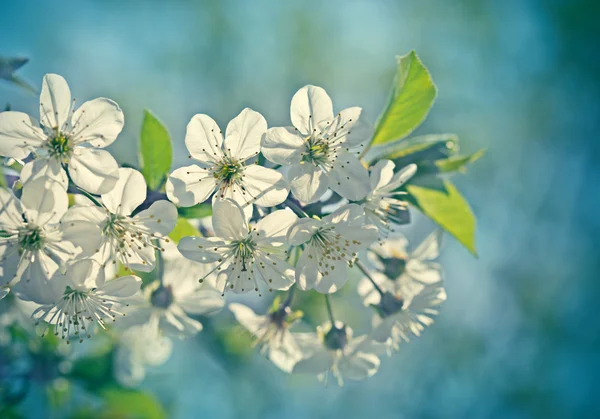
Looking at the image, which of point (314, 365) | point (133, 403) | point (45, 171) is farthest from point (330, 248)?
point (133, 403)

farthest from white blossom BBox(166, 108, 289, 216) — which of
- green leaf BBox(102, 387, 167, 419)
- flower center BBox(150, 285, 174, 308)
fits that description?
green leaf BBox(102, 387, 167, 419)

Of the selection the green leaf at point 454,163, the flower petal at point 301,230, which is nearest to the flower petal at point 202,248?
the flower petal at point 301,230

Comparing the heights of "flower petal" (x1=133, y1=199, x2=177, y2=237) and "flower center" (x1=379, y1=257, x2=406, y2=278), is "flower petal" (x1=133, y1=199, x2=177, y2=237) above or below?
above

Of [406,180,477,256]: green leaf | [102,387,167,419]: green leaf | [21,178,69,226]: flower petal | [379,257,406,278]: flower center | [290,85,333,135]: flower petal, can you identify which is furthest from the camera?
[102,387,167,419]: green leaf

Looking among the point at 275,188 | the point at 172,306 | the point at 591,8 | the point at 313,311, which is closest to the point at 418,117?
the point at 275,188

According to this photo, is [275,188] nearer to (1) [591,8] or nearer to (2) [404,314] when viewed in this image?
(2) [404,314]

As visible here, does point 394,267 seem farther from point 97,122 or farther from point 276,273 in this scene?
point 97,122

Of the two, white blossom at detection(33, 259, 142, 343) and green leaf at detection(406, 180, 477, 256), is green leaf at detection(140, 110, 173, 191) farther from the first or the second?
green leaf at detection(406, 180, 477, 256)
